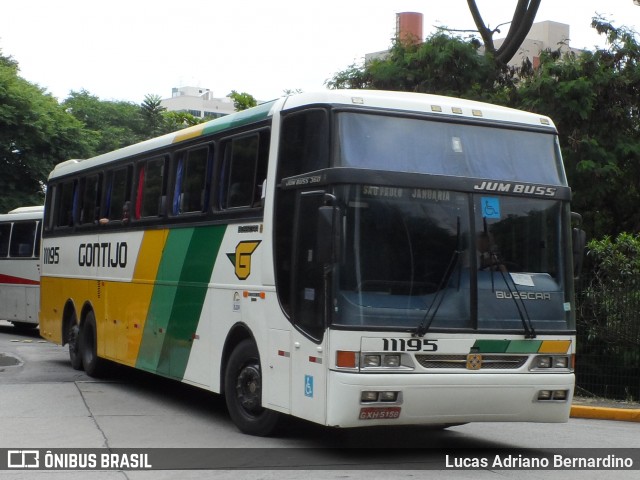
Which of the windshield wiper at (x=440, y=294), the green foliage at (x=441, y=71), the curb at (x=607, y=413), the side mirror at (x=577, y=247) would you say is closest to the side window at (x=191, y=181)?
the windshield wiper at (x=440, y=294)

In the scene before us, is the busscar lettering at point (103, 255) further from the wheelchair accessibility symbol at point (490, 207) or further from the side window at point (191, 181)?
the wheelchair accessibility symbol at point (490, 207)

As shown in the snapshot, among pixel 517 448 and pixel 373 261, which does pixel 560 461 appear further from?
pixel 373 261

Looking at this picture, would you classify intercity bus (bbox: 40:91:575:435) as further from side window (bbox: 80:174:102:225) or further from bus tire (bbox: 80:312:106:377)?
side window (bbox: 80:174:102:225)

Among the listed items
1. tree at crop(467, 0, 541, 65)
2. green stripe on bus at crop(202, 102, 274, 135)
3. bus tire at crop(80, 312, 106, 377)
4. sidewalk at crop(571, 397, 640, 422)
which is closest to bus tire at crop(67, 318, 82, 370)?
bus tire at crop(80, 312, 106, 377)

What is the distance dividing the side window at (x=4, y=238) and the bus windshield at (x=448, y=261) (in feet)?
64.8

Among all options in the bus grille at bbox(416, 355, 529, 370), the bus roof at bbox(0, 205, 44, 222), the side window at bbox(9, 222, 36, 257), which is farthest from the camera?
the bus roof at bbox(0, 205, 44, 222)

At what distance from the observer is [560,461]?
380 inches

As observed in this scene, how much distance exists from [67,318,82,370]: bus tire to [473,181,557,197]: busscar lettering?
9.21m

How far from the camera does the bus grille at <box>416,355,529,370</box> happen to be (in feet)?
30.0

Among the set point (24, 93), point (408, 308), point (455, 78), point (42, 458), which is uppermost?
point (24, 93)

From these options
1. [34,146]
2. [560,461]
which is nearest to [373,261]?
[560,461]

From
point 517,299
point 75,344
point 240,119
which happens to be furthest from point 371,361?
point 75,344

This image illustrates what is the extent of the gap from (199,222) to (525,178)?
4.03 m

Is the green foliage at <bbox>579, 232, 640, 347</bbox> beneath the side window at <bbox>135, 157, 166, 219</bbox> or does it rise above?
beneath
